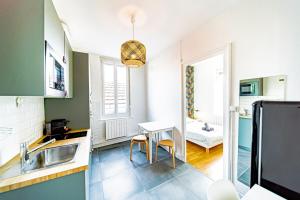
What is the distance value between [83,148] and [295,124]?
5.94 feet

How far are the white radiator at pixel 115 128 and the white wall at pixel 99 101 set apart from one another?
0.50 feet

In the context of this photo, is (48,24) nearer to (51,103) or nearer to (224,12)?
(51,103)

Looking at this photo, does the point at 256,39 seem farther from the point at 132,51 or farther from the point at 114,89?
the point at 114,89

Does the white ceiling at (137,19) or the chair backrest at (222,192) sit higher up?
the white ceiling at (137,19)

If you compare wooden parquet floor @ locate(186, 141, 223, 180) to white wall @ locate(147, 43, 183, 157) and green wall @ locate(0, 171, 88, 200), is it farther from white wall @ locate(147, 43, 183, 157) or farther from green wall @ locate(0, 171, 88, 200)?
green wall @ locate(0, 171, 88, 200)

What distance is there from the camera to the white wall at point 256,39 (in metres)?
1.04

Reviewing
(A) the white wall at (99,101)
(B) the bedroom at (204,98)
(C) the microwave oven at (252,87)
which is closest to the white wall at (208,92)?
(B) the bedroom at (204,98)

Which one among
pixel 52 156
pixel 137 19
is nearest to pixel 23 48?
pixel 52 156

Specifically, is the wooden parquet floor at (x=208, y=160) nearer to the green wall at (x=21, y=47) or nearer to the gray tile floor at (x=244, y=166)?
the gray tile floor at (x=244, y=166)

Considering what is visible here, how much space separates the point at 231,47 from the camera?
4.93ft

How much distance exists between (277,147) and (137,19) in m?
2.04

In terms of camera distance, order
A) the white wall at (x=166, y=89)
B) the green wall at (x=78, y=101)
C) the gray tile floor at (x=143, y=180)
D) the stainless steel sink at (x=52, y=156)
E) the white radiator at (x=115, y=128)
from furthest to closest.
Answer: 1. the white radiator at (x=115, y=128)
2. the white wall at (x=166, y=89)
3. the green wall at (x=78, y=101)
4. the gray tile floor at (x=143, y=180)
5. the stainless steel sink at (x=52, y=156)

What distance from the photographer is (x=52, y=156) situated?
1383mm

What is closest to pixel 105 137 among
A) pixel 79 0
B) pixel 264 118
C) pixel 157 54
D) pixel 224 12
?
pixel 157 54
